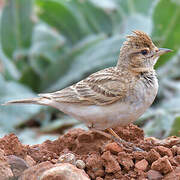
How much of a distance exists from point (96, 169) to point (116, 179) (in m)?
0.21

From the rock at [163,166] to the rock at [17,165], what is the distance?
1.12m

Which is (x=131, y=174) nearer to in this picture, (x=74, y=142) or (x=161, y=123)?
(x=74, y=142)

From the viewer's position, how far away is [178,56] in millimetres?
10078

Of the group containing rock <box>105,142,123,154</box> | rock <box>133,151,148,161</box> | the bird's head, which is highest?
the bird's head

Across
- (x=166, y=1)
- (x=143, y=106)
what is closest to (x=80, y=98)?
(x=143, y=106)

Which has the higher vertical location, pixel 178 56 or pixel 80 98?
pixel 80 98

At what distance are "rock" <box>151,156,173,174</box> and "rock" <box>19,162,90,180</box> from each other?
2.11 ft

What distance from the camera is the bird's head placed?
557 cm

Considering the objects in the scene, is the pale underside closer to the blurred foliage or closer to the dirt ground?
the dirt ground

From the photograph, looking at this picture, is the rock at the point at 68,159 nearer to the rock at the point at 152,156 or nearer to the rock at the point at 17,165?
the rock at the point at 17,165

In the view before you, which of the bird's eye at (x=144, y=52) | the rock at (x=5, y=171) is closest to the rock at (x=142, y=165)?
the rock at (x=5, y=171)

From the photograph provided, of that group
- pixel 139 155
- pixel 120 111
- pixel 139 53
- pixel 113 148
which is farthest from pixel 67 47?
pixel 139 155

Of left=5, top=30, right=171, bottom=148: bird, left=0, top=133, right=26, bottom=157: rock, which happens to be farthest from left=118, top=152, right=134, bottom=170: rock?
left=0, top=133, right=26, bottom=157: rock

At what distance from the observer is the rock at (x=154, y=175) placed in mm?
4469
